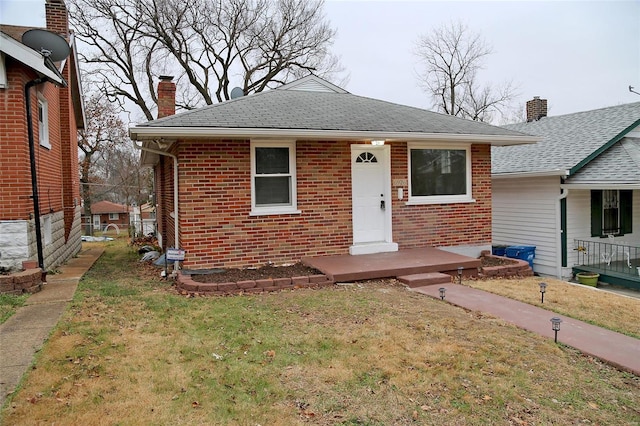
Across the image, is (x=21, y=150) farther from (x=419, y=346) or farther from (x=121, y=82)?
(x=121, y=82)

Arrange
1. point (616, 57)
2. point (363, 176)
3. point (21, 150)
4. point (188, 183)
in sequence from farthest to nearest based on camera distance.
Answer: point (616, 57) < point (363, 176) < point (188, 183) < point (21, 150)

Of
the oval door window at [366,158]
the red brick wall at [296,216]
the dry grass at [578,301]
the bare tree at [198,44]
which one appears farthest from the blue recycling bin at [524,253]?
the bare tree at [198,44]

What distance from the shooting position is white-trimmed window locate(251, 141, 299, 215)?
8.52 m

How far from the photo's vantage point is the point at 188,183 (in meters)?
7.95

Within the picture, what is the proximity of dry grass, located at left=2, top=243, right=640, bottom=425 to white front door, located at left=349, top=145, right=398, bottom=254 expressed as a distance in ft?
11.2

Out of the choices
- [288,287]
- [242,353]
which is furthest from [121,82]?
[242,353]

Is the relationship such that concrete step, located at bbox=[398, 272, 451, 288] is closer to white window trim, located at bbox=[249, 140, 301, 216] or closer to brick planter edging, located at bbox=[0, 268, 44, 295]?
white window trim, located at bbox=[249, 140, 301, 216]

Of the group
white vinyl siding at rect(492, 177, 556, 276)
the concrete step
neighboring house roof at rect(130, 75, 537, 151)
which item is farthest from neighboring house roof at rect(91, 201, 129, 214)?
the concrete step

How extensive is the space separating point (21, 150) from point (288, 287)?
191 inches

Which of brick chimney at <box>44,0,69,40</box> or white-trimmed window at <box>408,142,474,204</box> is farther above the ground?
brick chimney at <box>44,0,69,40</box>

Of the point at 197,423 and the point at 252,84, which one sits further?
the point at 252,84

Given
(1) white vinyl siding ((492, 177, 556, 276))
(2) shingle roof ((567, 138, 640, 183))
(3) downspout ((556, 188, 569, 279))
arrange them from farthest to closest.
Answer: (1) white vinyl siding ((492, 177, 556, 276))
(3) downspout ((556, 188, 569, 279))
(2) shingle roof ((567, 138, 640, 183))

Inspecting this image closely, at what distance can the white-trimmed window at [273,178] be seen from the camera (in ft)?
27.9

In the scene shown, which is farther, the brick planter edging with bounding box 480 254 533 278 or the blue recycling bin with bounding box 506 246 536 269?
the blue recycling bin with bounding box 506 246 536 269
